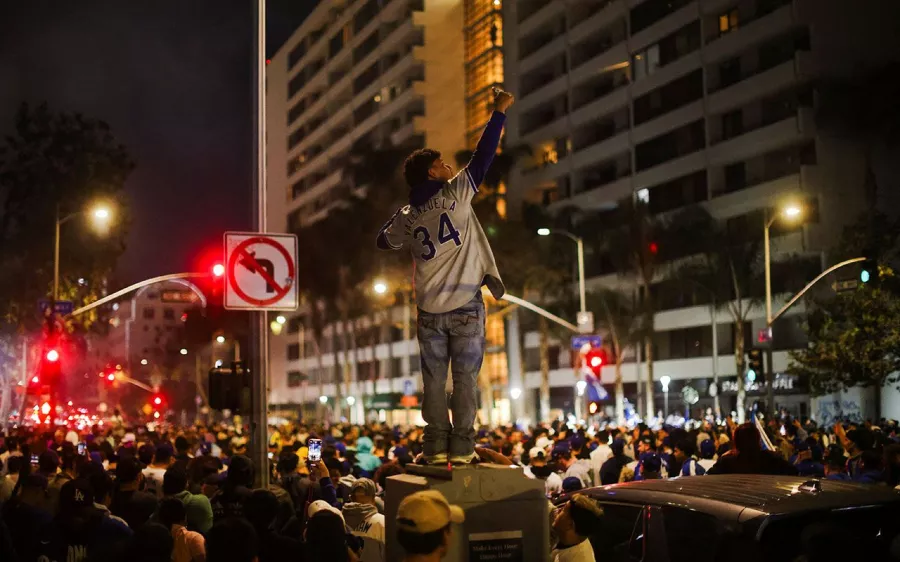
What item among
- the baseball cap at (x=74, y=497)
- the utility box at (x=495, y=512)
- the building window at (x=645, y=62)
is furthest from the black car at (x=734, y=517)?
the building window at (x=645, y=62)

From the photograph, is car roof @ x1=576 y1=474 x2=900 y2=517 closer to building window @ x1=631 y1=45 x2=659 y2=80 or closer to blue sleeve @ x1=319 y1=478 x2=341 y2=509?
blue sleeve @ x1=319 y1=478 x2=341 y2=509

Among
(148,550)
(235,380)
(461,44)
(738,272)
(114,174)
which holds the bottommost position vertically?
(148,550)

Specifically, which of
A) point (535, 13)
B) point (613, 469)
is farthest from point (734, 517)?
point (535, 13)

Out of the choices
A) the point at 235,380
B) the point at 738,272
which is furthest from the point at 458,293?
the point at 738,272

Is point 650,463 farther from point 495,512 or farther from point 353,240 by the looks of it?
point 353,240

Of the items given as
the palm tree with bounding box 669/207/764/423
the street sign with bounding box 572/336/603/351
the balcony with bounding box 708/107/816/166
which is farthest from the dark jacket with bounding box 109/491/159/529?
the balcony with bounding box 708/107/816/166

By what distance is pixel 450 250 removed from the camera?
5.47m

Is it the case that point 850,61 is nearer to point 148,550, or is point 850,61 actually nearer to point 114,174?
point 114,174

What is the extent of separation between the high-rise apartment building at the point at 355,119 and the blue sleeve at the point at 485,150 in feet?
181

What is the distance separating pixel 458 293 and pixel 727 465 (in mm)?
4539

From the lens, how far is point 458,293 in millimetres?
5426

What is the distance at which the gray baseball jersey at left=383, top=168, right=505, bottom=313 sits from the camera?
5.45m

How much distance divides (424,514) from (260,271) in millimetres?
5723

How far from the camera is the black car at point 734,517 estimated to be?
19.4 feet
